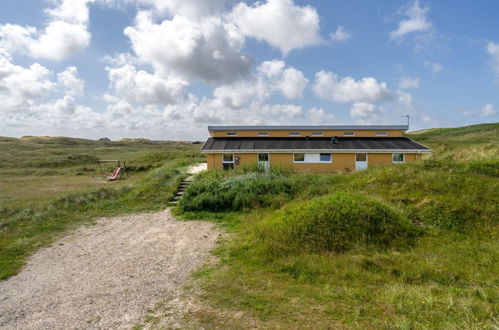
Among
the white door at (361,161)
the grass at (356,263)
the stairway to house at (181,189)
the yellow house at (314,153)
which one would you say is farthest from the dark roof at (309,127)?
the grass at (356,263)

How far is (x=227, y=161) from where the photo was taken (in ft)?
78.8

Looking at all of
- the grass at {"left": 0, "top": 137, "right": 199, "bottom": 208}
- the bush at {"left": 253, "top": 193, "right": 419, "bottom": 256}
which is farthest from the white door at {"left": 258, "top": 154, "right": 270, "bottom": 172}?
the grass at {"left": 0, "top": 137, "right": 199, "bottom": 208}

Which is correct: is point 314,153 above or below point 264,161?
above

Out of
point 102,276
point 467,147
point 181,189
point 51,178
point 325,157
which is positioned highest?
point 467,147

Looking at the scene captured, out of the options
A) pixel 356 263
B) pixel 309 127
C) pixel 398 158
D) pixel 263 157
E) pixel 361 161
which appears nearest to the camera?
pixel 356 263

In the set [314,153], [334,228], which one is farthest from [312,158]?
[334,228]

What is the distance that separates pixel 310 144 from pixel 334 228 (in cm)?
1640

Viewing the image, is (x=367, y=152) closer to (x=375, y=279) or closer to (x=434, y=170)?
(x=434, y=170)

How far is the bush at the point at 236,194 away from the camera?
46.7 feet

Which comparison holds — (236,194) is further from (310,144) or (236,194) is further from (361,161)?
(361,161)

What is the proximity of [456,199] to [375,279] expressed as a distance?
8.14 metres

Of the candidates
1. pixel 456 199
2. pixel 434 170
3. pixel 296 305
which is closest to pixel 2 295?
pixel 296 305

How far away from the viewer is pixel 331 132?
28250 mm

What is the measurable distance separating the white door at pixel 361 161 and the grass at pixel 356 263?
8.77m
